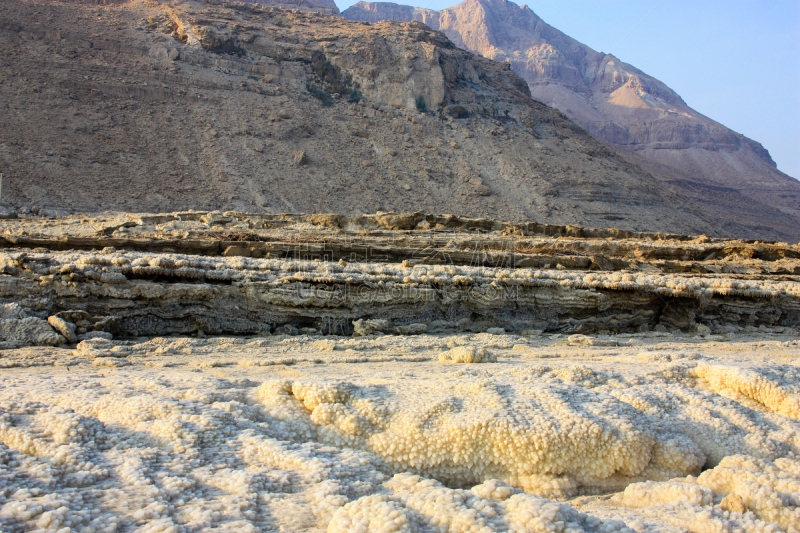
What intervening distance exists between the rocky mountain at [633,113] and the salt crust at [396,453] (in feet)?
131

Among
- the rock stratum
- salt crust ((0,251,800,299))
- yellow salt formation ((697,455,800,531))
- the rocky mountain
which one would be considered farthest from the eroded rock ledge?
the rocky mountain

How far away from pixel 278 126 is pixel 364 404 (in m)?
25.7

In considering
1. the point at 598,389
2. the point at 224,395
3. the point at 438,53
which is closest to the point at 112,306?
the point at 224,395

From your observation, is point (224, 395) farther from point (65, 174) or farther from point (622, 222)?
point (622, 222)

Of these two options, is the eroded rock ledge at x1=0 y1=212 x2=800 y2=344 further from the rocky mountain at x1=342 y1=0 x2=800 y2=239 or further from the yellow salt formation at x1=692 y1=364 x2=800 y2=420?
the rocky mountain at x1=342 y1=0 x2=800 y2=239

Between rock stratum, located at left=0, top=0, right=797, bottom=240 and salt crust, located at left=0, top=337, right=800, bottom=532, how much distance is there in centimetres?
1807

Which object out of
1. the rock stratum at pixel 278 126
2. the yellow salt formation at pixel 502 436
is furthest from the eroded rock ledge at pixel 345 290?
the rock stratum at pixel 278 126

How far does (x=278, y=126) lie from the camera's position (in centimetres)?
2625

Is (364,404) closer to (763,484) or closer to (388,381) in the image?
(388,381)

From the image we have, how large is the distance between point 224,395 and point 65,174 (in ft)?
67.7

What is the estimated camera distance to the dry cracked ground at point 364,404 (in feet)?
6.25

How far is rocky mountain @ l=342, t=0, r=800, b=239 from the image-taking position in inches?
1850

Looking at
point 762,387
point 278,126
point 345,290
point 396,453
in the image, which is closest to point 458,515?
point 396,453

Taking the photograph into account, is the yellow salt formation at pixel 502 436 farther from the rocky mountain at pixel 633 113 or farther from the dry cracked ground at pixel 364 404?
the rocky mountain at pixel 633 113
